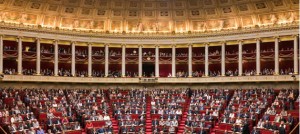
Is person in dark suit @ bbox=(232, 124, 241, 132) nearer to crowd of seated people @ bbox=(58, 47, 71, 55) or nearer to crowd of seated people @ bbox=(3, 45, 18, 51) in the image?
crowd of seated people @ bbox=(58, 47, 71, 55)

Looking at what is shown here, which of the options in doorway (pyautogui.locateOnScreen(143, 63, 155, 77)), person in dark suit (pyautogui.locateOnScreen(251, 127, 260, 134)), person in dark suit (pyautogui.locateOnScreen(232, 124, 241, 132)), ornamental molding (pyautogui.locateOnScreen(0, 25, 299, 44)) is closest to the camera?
person in dark suit (pyautogui.locateOnScreen(251, 127, 260, 134))

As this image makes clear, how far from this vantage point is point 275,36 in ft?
130

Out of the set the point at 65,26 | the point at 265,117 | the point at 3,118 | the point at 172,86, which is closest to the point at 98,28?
the point at 65,26

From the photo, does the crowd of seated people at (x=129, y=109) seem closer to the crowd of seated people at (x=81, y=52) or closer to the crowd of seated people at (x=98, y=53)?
the crowd of seated people at (x=98, y=53)

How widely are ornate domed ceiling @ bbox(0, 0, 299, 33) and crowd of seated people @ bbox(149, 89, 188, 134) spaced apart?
8559mm

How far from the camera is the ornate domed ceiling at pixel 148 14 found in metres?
40.5

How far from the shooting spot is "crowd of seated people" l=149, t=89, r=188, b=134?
3312cm

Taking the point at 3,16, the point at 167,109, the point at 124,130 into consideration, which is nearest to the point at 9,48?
the point at 3,16

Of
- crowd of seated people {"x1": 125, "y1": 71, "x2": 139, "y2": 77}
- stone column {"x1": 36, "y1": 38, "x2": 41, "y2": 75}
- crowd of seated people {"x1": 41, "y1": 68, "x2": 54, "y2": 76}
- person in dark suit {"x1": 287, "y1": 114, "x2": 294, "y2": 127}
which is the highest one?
stone column {"x1": 36, "y1": 38, "x2": 41, "y2": 75}

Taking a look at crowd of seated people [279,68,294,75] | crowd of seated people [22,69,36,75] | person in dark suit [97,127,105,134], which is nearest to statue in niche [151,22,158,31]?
crowd of seated people [22,69,36,75]

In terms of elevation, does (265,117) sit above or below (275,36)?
below

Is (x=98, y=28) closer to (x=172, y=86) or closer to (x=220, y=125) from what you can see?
(x=172, y=86)

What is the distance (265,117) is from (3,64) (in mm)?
26518

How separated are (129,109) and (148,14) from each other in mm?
14240
